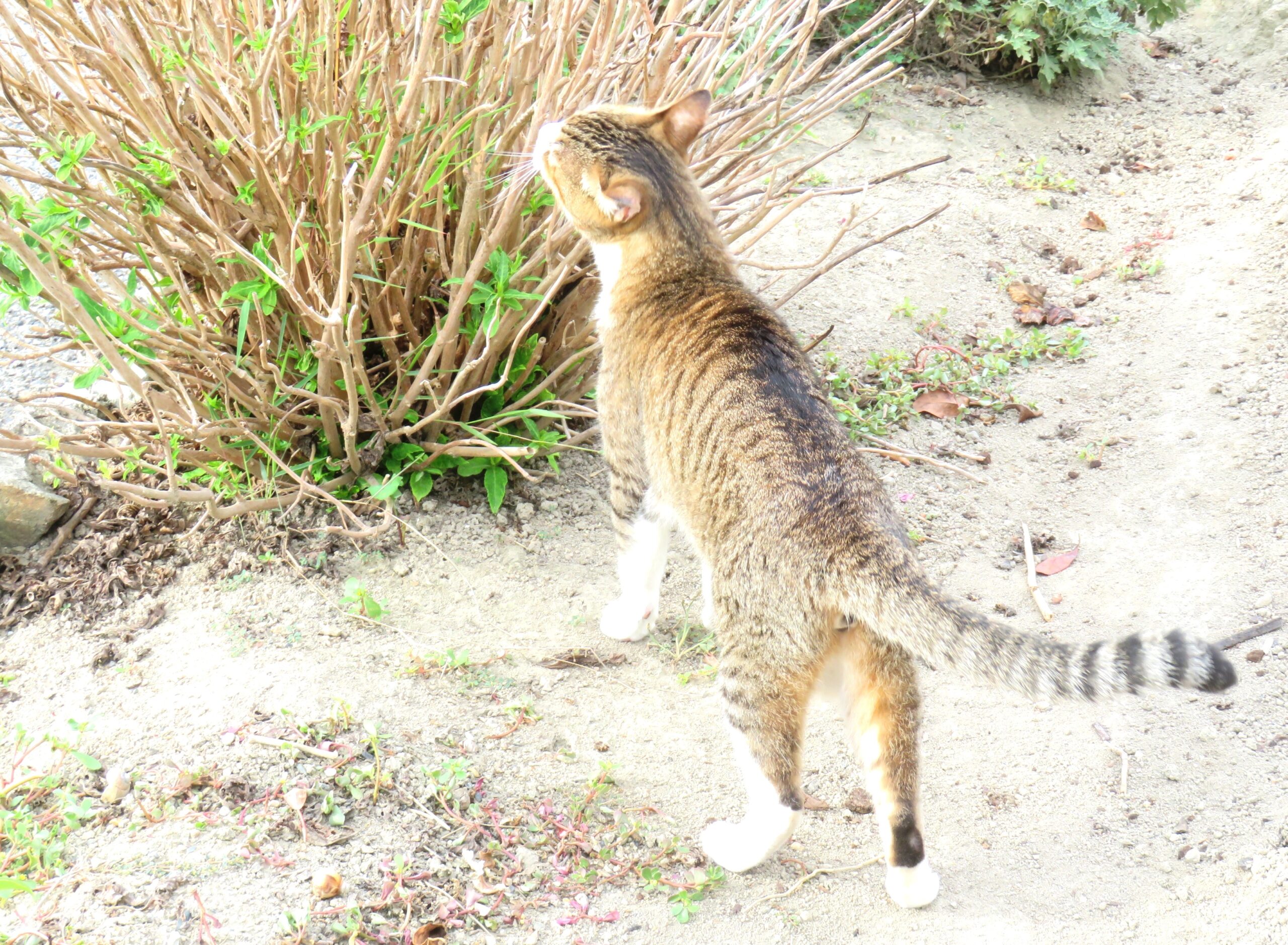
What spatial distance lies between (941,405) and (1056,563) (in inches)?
44.5

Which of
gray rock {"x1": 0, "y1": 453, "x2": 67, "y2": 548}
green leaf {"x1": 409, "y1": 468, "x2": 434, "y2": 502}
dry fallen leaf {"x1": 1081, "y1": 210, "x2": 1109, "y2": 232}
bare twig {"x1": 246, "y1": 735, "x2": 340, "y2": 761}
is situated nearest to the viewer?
bare twig {"x1": 246, "y1": 735, "x2": 340, "y2": 761}

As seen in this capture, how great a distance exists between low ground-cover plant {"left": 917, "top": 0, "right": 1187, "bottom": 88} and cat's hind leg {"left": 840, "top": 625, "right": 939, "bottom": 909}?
19.0 feet

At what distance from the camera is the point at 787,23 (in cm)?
453

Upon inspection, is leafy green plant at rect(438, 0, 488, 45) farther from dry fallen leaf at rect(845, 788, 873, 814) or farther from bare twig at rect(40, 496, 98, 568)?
dry fallen leaf at rect(845, 788, 873, 814)

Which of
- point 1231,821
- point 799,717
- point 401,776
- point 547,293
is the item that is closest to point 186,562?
point 401,776

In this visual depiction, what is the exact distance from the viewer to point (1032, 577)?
4238 millimetres

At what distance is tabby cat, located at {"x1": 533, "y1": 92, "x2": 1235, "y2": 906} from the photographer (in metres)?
Answer: 2.67

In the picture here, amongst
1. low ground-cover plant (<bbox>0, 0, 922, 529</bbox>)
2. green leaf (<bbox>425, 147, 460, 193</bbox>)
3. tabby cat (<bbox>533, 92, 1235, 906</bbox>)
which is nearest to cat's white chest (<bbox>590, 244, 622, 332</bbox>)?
tabby cat (<bbox>533, 92, 1235, 906</bbox>)

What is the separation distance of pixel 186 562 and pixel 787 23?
3.11m

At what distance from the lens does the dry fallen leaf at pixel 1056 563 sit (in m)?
4.31

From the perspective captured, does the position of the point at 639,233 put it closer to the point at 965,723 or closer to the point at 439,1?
the point at 439,1

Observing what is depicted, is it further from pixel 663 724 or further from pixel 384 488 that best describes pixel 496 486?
pixel 663 724

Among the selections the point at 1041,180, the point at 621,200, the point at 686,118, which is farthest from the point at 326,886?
the point at 1041,180

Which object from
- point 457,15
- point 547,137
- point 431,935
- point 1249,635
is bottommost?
point 1249,635
